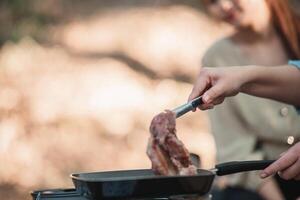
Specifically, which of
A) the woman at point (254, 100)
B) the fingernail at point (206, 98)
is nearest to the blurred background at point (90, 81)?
the woman at point (254, 100)

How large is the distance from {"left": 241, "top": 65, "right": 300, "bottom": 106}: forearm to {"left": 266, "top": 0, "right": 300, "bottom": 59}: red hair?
95cm

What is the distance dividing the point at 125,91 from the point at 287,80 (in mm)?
3727

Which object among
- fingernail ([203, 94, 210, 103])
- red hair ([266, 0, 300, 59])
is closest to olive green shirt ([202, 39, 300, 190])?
red hair ([266, 0, 300, 59])

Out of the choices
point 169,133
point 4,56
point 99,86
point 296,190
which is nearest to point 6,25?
point 4,56

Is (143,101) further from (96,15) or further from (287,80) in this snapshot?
(287,80)

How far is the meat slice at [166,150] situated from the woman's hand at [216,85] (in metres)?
0.22

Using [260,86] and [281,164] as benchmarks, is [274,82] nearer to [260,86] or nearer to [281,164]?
[260,86]

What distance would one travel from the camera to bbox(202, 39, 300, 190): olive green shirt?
362 centimetres

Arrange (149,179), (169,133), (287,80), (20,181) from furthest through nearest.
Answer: (20,181) < (287,80) < (169,133) < (149,179)

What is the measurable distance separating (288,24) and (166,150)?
1.76 metres

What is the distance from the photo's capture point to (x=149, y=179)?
1953mm

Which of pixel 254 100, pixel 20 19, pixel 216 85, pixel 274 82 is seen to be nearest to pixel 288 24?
pixel 254 100

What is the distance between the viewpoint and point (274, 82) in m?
2.67

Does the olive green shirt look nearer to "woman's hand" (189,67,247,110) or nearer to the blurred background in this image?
"woman's hand" (189,67,247,110)
